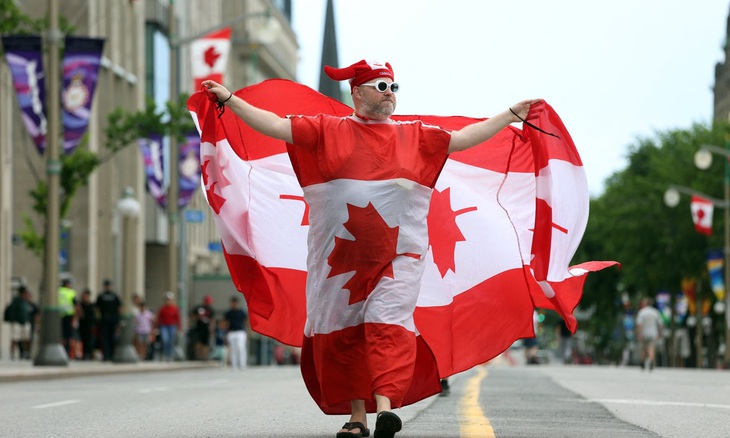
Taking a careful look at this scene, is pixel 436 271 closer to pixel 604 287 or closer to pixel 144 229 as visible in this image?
pixel 144 229

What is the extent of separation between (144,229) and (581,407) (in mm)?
46326

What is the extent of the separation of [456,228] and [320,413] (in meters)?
2.60

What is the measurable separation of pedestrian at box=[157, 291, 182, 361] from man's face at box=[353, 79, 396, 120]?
27.6 metres

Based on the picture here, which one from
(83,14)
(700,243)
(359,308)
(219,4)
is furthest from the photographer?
(219,4)

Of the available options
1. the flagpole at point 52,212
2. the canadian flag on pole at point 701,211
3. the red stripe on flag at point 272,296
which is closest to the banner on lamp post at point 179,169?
the flagpole at point 52,212

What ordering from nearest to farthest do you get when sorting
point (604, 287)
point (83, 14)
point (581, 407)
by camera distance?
point (581, 407) < point (83, 14) < point (604, 287)

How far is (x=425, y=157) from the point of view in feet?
28.1

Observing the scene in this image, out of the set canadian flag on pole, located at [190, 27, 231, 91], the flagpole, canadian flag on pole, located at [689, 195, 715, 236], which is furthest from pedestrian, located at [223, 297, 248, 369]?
canadian flag on pole, located at [689, 195, 715, 236]

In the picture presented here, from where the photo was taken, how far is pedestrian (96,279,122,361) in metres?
32.9

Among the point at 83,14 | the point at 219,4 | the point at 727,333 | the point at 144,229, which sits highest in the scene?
the point at 219,4

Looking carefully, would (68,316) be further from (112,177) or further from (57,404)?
(112,177)

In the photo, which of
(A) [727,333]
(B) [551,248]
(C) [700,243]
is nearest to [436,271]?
(B) [551,248]

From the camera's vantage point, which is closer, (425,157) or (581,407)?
(425,157)

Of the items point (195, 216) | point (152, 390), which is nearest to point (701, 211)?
point (195, 216)
